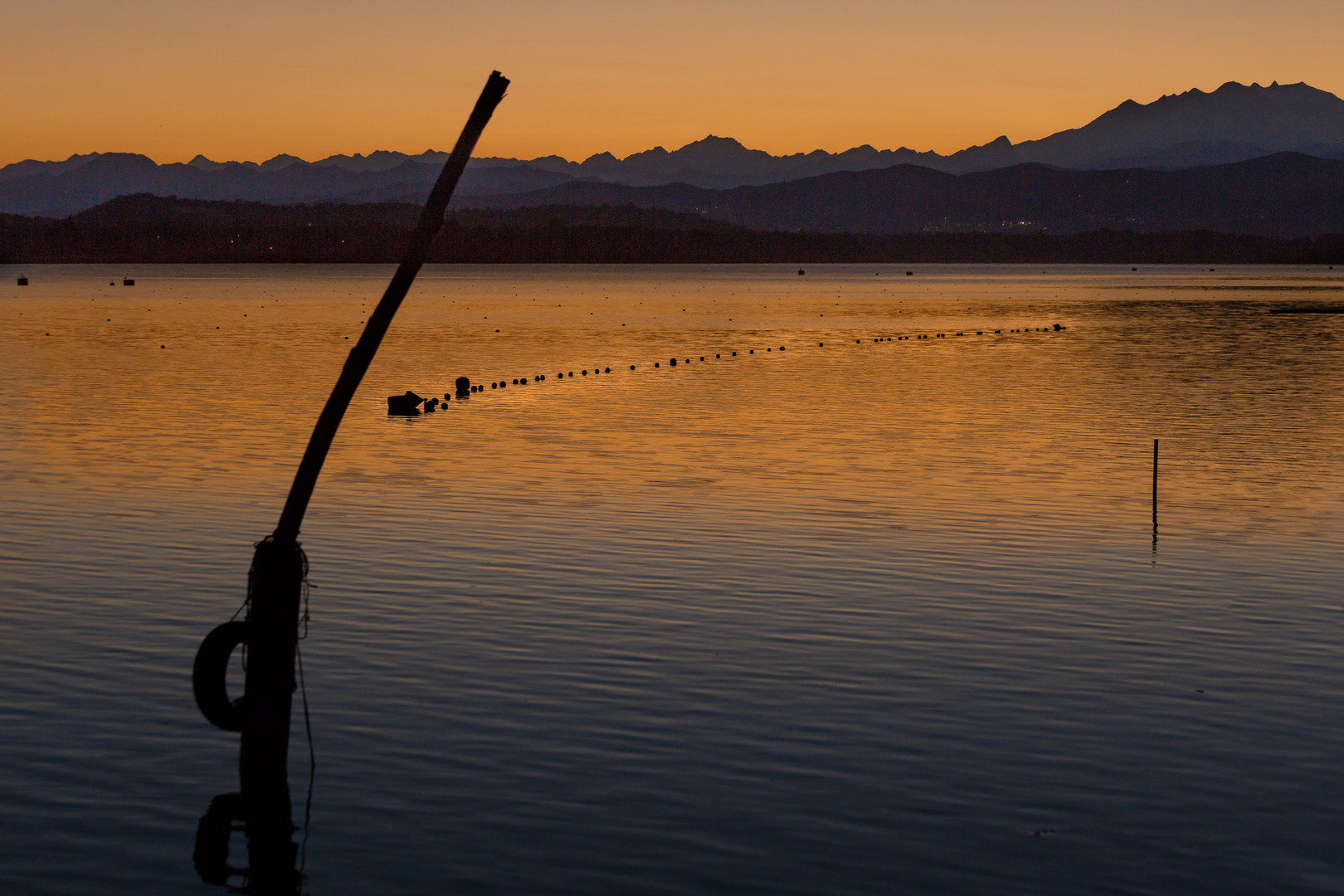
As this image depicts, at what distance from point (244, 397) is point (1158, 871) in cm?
5308

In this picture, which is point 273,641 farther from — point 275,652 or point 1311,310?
point 1311,310

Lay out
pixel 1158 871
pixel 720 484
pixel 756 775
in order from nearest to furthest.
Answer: pixel 1158 871, pixel 756 775, pixel 720 484

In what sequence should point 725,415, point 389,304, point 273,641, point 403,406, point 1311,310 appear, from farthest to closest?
point 1311,310, point 725,415, point 403,406, point 389,304, point 273,641

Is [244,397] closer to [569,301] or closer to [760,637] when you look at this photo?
[760,637]

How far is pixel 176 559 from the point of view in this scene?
88.6 ft

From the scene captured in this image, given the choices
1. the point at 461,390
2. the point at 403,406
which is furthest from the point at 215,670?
the point at 461,390

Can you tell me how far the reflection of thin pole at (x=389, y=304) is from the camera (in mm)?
15664

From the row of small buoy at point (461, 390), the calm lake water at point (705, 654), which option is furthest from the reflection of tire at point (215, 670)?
the row of small buoy at point (461, 390)

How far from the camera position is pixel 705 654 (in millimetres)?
20672

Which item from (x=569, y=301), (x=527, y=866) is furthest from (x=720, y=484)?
Result: (x=569, y=301)

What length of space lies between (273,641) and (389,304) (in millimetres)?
3762

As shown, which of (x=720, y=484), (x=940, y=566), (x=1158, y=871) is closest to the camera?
(x=1158, y=871)

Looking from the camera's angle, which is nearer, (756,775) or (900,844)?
(900,844)

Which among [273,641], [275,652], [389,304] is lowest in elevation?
[275,652]
